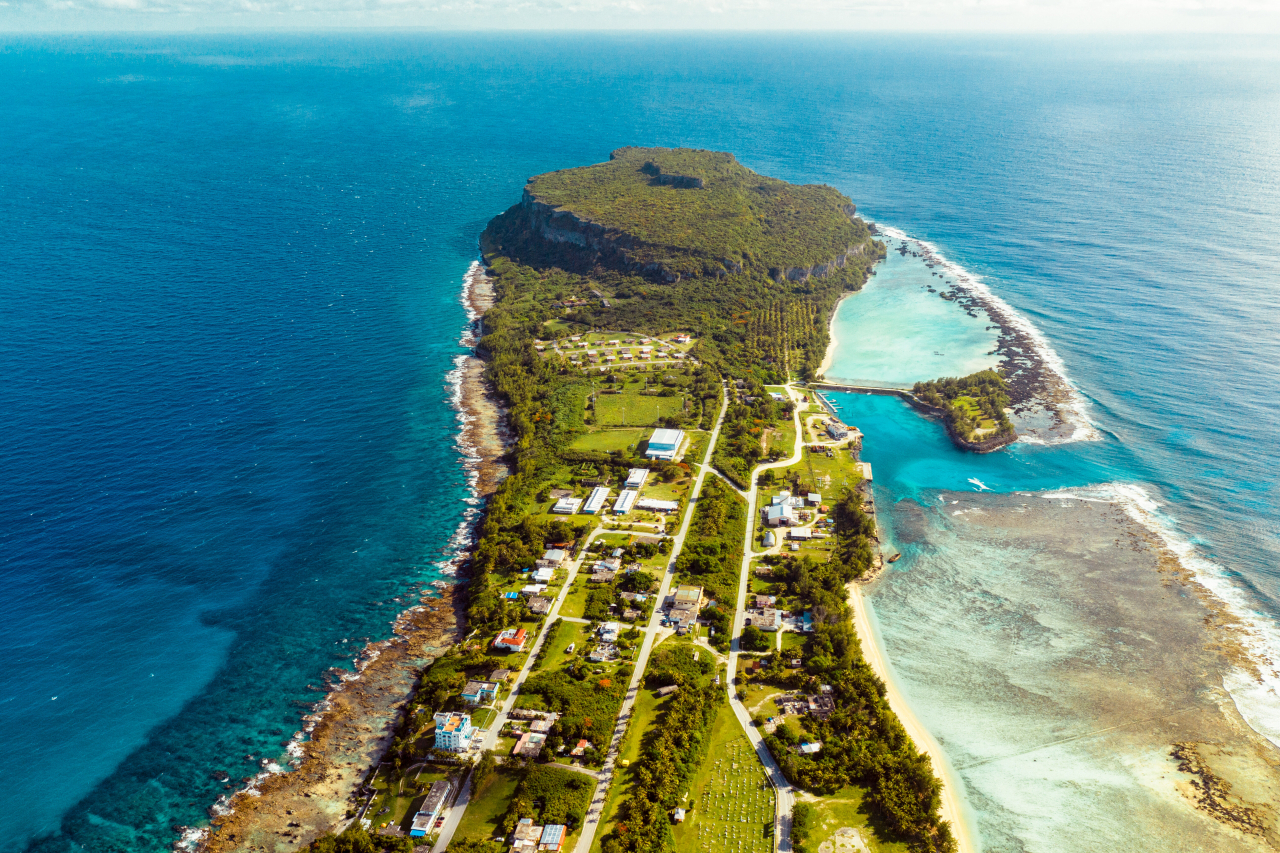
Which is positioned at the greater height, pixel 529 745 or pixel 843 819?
pixel 529 745

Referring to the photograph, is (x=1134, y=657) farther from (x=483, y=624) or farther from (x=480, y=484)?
(x=480, y=484)

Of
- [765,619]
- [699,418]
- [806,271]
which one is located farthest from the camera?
[806,271]

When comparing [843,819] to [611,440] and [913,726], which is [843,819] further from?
[611,440]

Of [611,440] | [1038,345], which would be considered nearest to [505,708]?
[611,440]

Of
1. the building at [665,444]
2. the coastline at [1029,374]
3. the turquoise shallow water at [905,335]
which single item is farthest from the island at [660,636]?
the turquoise shallow water at [905,335]

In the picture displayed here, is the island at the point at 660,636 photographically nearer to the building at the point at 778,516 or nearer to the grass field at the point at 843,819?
the grass field at the point at 843,819

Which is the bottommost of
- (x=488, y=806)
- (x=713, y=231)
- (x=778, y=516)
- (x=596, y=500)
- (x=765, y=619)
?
(x=488, y=806)

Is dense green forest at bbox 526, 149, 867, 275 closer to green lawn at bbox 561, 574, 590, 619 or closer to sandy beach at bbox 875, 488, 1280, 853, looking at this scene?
sandy beach at bbox 875, 488, 1280, 853
